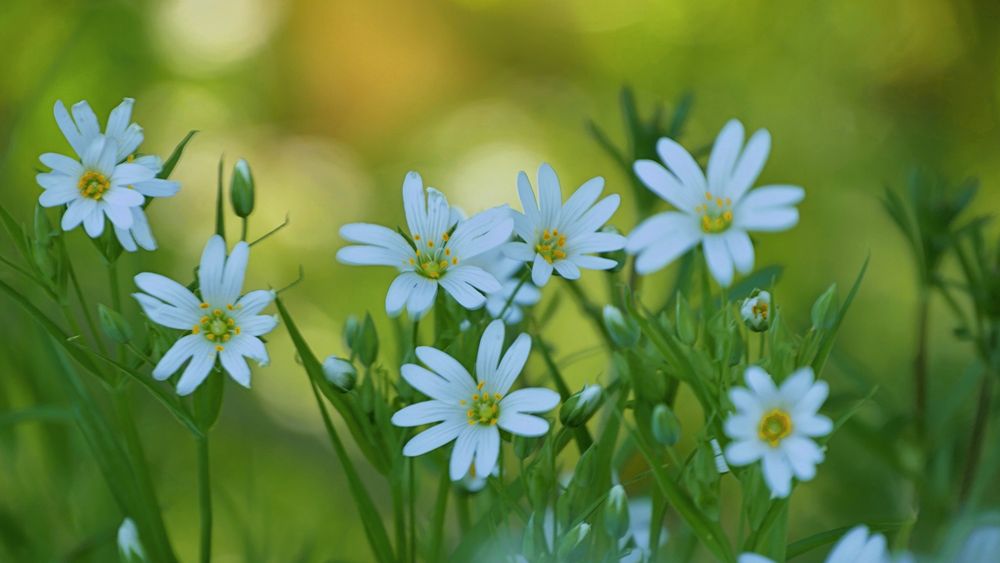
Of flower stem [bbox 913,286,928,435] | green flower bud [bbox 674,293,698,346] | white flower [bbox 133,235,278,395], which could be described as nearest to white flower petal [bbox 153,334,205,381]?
white flower [bbox 133,235,278,395]

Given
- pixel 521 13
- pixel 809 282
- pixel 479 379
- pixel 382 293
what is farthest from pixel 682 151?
pixel 521 13

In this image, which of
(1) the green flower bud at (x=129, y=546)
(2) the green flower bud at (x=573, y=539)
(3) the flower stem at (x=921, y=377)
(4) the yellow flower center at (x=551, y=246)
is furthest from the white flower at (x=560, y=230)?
(3) the flower stem at (x=921, y=377)

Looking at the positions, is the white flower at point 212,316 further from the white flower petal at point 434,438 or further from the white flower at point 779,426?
the white flower at point 779,426

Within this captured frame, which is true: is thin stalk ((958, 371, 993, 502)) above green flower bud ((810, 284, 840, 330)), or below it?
below

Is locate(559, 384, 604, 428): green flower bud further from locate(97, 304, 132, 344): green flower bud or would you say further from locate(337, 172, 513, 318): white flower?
locate(97, 304, 132, 344): green flower bud

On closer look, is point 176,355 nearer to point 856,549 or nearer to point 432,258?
point 432,258

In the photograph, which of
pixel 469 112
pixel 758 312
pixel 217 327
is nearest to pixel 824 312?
pixel 758 312
